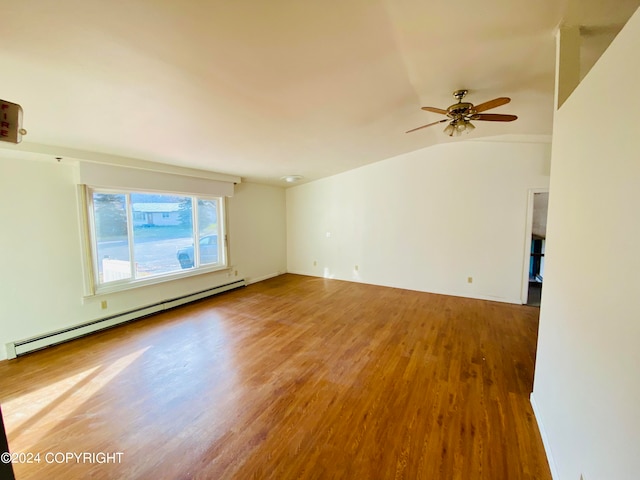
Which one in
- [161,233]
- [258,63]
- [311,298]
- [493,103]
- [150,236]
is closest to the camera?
[258,63]

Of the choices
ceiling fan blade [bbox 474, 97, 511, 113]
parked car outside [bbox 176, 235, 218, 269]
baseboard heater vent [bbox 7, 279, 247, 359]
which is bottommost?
baseboard heater vent [bbox 7, 279, 247, 359]

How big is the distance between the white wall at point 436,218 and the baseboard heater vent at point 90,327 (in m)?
3.12

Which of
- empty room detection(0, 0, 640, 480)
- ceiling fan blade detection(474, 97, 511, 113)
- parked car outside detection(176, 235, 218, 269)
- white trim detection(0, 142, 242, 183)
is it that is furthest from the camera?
parked car outside detection(176, 235, 218, 269)

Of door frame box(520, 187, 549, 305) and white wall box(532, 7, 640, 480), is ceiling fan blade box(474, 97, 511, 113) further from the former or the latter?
Result: door frame box(520, 187, 549, 305)

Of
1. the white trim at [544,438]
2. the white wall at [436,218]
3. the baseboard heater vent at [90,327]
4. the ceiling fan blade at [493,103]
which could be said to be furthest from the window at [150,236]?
the white trim at [544,438]

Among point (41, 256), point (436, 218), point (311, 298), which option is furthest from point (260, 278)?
point (436, 218)

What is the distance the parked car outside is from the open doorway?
5408mm

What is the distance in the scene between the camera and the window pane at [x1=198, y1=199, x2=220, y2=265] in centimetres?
470

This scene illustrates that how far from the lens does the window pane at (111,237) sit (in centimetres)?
333

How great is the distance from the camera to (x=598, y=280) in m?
1.12

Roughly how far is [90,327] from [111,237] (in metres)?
1.16

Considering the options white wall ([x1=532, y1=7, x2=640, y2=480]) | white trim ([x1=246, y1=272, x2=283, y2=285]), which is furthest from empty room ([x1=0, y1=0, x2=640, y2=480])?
white trim ([x1=246, y1=272, x2=283, y2=285])

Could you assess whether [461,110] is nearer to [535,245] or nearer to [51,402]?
[51,402]

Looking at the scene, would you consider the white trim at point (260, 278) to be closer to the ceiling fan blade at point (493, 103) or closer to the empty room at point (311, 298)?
the empty room at point (311, 298)
